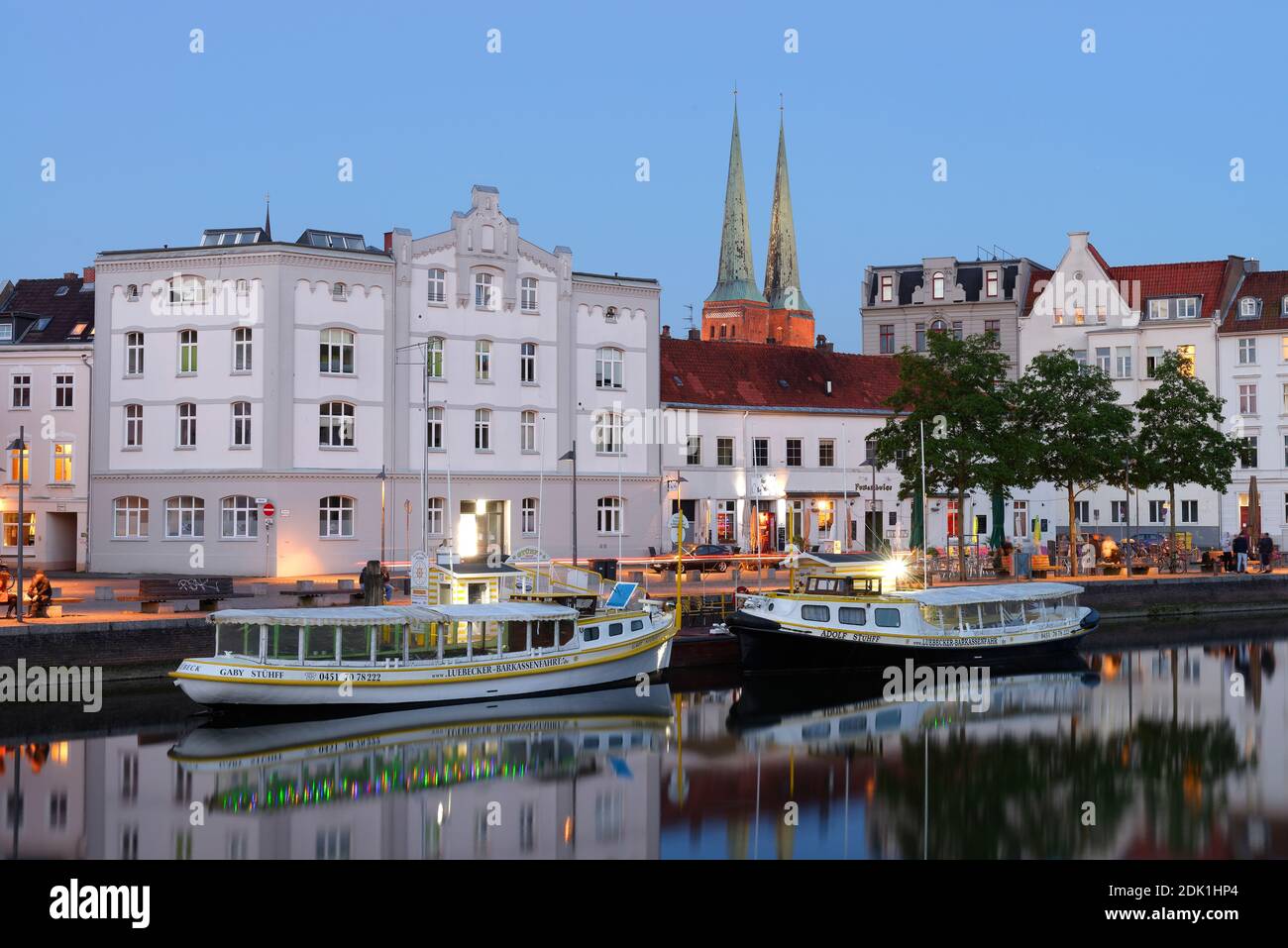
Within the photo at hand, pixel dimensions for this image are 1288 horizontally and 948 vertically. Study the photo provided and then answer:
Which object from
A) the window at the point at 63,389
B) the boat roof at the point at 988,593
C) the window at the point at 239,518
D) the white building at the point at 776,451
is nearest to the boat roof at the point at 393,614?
the boat roof at the point at 988,593

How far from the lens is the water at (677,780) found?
25.3 metres

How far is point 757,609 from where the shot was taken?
43250mm

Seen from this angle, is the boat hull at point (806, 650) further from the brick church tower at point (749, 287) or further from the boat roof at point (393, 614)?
the brick church tower at point (749, 287)

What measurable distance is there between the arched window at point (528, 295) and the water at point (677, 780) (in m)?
27.8

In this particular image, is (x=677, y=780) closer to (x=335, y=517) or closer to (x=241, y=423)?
(x=335, y=517)

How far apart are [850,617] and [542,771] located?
1511 centimetres

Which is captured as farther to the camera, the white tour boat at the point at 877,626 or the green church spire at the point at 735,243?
the green church spire at the point at 735,243

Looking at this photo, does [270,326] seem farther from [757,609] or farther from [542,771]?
[542,771]

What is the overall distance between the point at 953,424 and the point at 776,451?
51.1ft

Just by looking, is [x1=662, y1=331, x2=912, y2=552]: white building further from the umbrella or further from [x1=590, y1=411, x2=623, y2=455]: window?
the umbrella

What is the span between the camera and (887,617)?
44.2 m

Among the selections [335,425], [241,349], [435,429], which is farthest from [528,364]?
[241,349]

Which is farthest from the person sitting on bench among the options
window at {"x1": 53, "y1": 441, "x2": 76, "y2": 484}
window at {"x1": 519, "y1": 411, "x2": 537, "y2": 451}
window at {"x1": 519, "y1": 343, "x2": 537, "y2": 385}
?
window at {"x1": 519, "y1": 343, "x2": 537, "y2": 385}
